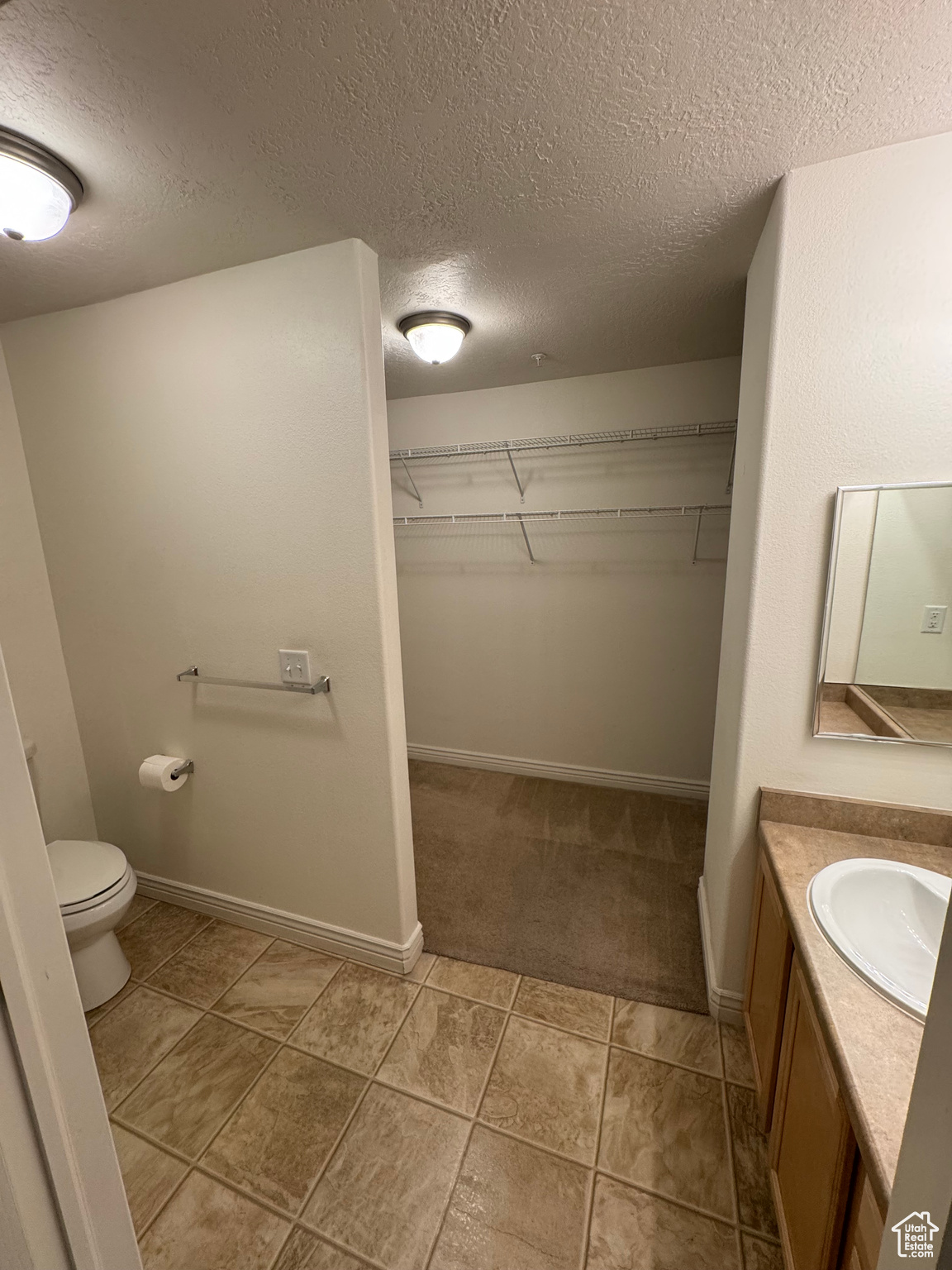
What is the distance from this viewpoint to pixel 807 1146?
0.93 meters

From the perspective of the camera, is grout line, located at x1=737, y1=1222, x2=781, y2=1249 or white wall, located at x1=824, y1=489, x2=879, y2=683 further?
white wall, located at x1=824, y1=489, x2=879, y2=683

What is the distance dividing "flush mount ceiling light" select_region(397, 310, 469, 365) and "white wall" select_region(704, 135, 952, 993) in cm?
99

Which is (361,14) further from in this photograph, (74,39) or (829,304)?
(829,304)

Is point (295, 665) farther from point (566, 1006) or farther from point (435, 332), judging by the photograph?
point (566, 1006)

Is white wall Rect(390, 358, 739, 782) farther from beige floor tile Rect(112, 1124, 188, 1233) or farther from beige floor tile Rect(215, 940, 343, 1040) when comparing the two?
beige floor tile Rect(112, 1124, 188, 1233)

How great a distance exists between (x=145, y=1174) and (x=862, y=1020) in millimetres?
1688

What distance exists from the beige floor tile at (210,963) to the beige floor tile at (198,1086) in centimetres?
13

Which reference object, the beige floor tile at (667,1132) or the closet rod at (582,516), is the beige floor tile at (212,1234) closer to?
the beige floor tile at (667,1132)

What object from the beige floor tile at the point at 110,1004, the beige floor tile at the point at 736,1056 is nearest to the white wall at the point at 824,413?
the beige floor tile at the point at 736,1056

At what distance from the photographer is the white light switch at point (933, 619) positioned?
1.20m

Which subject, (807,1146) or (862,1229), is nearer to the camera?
(862,1229)

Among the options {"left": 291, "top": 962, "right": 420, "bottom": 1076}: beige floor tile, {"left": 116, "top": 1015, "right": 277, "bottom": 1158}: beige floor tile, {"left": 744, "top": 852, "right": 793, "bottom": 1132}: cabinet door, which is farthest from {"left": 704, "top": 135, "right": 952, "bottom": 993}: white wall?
{"left": 116, "top": 1015, "right": 277, "bottom": 1158}: beige floor tile

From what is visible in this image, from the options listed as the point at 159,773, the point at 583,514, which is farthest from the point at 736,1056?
the point at 583,514

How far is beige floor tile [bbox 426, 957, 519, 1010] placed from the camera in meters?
1.71
